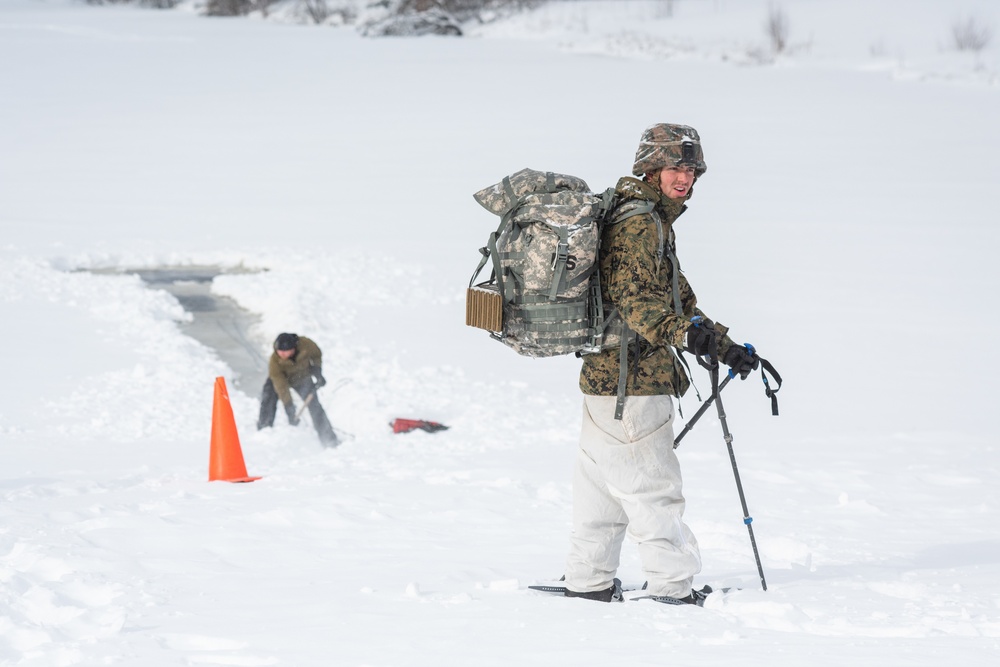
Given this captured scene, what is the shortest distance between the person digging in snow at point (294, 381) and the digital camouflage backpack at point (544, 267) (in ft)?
17.5

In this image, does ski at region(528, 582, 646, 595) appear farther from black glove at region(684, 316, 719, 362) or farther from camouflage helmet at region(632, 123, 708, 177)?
camouflage helmet at region(632, 123, 708, 177)

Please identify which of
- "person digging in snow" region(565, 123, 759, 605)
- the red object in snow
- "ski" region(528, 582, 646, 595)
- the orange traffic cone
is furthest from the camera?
the red object in snow

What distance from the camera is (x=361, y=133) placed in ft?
79.3

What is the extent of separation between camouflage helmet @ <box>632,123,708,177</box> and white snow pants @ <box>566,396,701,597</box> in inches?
34.1

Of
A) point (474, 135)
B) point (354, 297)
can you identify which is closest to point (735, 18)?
point (474, 135)

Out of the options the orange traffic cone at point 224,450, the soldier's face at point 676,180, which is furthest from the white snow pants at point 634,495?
the orange traffic cone at point 224,450

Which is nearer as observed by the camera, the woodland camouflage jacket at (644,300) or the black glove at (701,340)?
the black glove at (701,340)

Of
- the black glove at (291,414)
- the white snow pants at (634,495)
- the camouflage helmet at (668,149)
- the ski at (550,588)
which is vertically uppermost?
the camouflage helmet at (668,149)

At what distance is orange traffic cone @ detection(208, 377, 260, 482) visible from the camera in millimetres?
7578

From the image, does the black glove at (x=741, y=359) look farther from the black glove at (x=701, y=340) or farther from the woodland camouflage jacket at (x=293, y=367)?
the woodland camouflage jacket at (x=293, y=367)

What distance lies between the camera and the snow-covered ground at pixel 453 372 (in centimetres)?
424

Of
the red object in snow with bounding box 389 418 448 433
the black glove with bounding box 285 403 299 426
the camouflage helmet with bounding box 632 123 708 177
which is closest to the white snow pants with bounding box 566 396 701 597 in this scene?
the camouflage helmet with bounding box 632 123 708 177

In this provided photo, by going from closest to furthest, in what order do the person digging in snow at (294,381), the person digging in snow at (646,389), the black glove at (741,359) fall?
the black glove at (741,359) → the person digging in snow at (646,389) → the person digging in snow at (294,381)

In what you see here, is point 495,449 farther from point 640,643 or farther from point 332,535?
point 640,643
